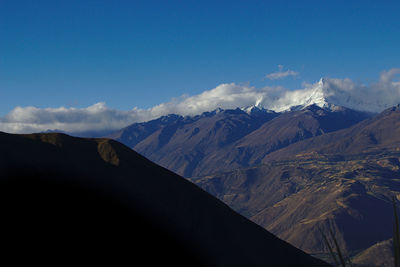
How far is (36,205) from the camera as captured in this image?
14275 centimetres

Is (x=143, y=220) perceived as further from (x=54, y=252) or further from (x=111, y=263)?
(x=54, y=252)

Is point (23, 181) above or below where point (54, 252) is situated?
above

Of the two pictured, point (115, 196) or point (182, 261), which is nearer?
point (182, 261)

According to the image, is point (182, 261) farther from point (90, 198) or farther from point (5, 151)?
point (5, 151)

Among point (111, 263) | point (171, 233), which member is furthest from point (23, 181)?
point (171, 233)

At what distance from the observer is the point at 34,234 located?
430 ft

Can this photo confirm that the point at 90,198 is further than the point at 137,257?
Yes

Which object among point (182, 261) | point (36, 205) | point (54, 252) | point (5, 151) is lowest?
point (182, 261)

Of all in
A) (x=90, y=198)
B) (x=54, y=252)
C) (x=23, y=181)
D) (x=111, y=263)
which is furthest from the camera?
(x=90, y=198)

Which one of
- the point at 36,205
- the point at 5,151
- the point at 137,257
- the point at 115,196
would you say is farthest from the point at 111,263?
the point at 5,151

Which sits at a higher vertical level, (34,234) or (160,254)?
(34,234)

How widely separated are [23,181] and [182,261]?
6590cm

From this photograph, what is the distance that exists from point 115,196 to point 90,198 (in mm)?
22631

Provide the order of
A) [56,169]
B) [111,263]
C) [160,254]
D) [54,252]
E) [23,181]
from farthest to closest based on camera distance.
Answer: [56,169], [23,181], [160,254], [111,263], [54,252]
